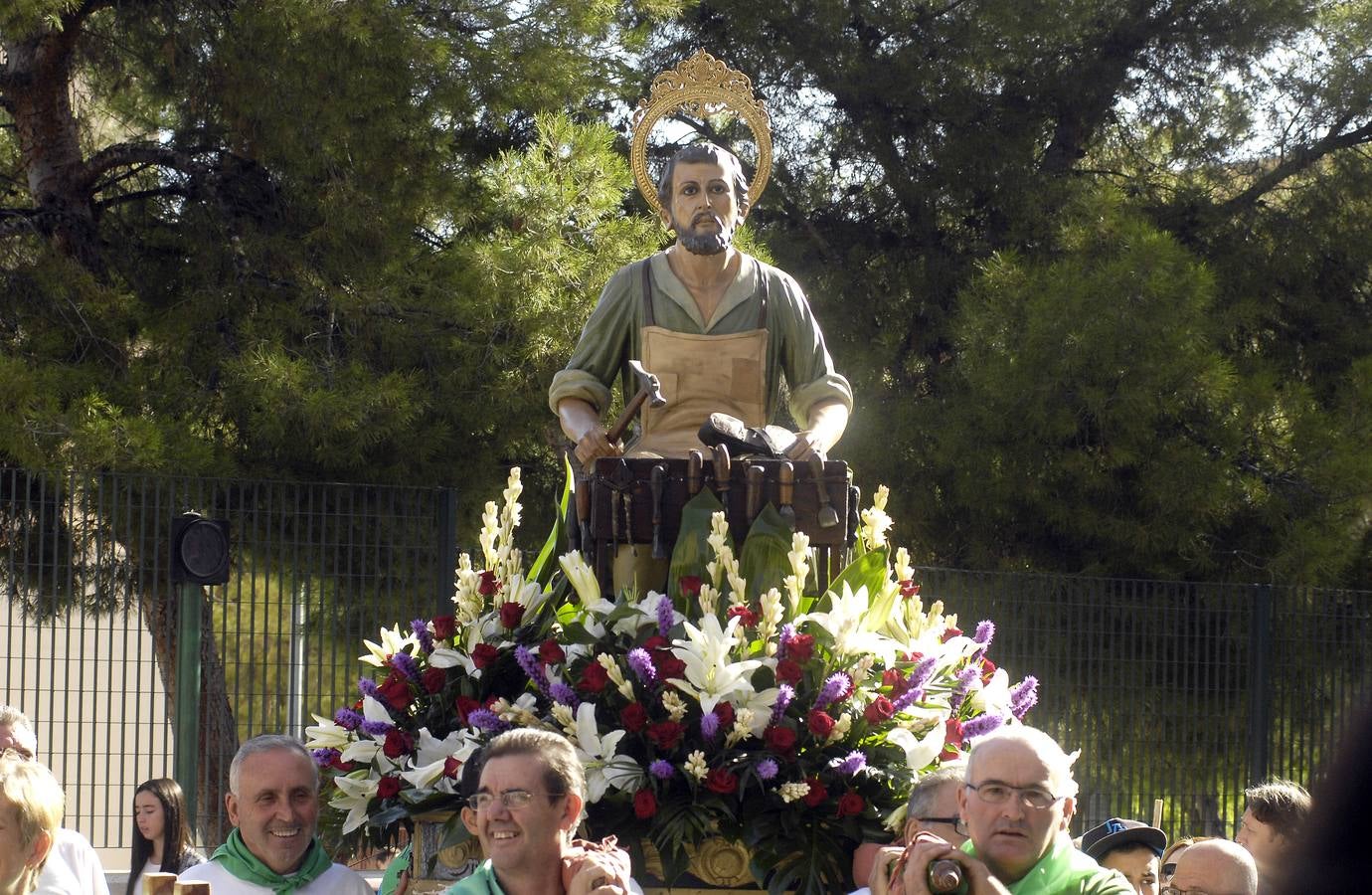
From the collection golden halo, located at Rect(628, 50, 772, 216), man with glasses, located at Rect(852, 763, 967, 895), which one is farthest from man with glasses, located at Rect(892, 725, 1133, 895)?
golden halo, located at Rect(628, 50, 772, 216)

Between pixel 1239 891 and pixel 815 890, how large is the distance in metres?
1.09

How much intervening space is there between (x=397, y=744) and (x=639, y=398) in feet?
4.20

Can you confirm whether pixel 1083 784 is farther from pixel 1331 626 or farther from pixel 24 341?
pixel 24 341

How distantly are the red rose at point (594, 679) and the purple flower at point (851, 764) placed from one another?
2.04 ft

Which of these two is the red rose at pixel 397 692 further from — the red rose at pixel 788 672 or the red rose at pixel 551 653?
the red rose at pixel 788 672

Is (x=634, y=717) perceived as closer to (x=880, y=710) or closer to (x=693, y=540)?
(x=880, y=710)

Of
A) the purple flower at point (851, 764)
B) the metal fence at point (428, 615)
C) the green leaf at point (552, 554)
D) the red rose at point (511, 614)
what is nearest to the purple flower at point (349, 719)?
the red rose at point (511, 614)

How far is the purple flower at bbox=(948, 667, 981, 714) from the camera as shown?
16.6 ft

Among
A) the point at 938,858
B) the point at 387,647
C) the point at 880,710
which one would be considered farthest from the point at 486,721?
the point at 938,858

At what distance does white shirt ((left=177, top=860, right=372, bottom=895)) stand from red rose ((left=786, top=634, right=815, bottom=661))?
48.3 inches

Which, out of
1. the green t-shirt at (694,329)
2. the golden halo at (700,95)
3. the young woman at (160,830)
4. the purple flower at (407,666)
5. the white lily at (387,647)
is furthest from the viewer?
the golden halo at (700,95)

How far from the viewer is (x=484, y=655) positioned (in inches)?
205

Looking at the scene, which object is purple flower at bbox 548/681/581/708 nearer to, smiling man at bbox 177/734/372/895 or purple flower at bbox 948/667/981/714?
smiling man at bbox 177/734/372/895

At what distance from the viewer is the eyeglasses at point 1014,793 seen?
333 centimetres
